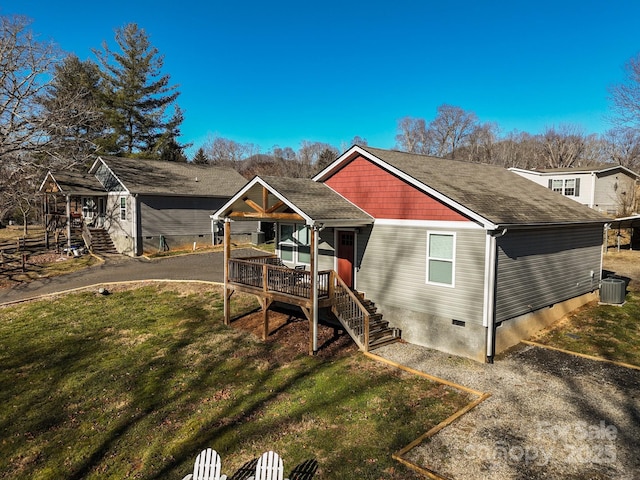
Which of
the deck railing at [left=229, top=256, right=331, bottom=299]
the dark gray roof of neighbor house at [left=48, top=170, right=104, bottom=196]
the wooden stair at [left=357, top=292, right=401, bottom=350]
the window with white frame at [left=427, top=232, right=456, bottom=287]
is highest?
the dark gray roof of neighbor house at [left=48, top=170, right=104, bottom=196]

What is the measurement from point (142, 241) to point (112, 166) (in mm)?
6378

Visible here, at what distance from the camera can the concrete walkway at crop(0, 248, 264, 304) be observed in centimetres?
1906

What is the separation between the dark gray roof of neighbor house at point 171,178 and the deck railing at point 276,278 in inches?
600

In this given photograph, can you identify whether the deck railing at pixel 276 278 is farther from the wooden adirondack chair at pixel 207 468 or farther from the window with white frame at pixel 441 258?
the wooden adirondack chair at pixel 207 468

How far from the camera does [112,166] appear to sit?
28.9 metres

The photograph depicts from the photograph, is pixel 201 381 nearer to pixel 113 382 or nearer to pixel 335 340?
pixel 113 382

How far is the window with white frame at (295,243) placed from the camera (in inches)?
616

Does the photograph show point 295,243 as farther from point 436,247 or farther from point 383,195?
point 436,247

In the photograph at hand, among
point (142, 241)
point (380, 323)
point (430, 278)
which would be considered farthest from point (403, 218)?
point (142, 241)

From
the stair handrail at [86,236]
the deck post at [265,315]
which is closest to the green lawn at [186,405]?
the deck post at [265,315]

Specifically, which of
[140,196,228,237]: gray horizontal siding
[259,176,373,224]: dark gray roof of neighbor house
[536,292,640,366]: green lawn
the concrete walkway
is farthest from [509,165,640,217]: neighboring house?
the concrete walkway

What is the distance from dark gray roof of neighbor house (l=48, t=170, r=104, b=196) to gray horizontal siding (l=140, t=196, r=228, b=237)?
178 inches

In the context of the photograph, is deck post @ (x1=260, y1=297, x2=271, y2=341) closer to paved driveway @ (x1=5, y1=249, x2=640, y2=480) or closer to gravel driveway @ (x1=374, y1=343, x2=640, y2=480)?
paved driveway @ (x1=5, y1=249, x2=640, y2=480)

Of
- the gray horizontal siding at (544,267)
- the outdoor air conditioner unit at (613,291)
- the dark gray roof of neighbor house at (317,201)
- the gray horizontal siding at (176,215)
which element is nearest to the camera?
the gray horizontal siding at (544,267)
